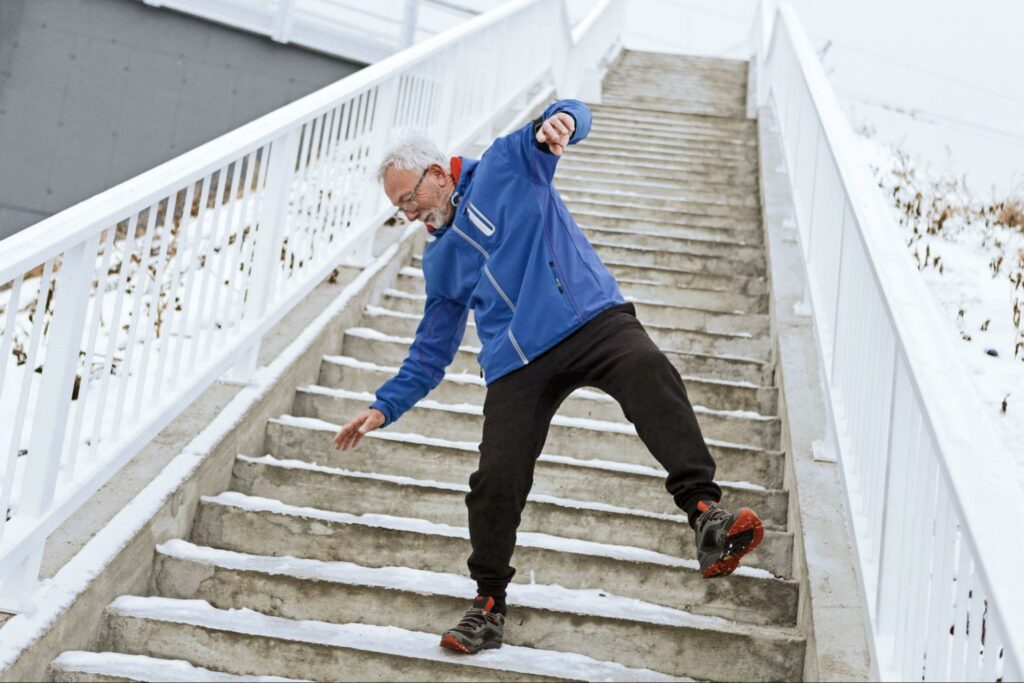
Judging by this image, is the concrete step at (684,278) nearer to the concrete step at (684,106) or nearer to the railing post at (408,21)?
the concrete step at (684,106)

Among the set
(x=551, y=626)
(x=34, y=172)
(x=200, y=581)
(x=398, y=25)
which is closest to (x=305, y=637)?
(x=200, y=581)

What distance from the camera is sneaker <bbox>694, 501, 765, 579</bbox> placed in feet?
8.44

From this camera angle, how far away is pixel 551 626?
3.13 m

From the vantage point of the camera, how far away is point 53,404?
270 cm

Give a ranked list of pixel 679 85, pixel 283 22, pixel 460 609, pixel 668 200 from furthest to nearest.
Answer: pixel 679 85 → pixel 283 22 → pixel 668 200 → pixel 460 609

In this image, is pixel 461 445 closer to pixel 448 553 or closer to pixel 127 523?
pixel 448 553

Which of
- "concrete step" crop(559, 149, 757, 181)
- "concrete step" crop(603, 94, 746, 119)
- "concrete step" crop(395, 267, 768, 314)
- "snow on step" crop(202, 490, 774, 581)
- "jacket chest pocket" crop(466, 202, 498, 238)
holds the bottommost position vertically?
"snow on step" crop(202, 490, 774, 581)

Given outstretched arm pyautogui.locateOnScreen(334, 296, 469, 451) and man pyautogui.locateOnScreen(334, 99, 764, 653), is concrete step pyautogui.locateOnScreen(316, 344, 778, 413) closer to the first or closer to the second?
outstretched arm pyautogui.locateOnScreen(334, 296, 469, 451)

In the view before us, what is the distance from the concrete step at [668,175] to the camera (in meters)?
7.54

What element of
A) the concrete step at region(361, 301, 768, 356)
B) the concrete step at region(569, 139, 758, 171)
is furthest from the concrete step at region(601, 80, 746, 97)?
the concrete step at region(361, 301, 768, 356)

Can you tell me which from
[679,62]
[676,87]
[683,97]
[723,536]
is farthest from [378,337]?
[679,62]

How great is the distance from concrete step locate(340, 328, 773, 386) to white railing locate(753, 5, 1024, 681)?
0.75 m

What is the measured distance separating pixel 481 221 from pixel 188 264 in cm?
164

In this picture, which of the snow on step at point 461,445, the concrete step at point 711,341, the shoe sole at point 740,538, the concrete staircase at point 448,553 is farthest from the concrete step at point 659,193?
the shoe sole at point 740,538
